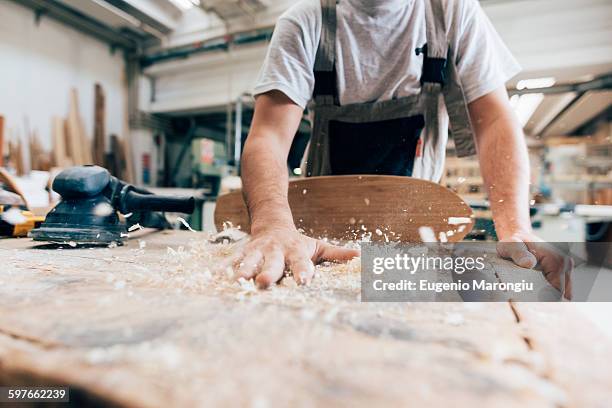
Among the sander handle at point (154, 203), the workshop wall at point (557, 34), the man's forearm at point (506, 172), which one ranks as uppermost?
the workshop wall at point (557, 34)

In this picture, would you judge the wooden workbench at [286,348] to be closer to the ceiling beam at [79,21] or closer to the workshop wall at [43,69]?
the workshop wall at [43,69]

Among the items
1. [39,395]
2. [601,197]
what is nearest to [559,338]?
[39,395]

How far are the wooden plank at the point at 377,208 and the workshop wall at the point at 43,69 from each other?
141 inches

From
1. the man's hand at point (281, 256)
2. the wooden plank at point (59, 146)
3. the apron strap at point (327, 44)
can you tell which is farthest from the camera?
the wooden plank at point (59, 146)

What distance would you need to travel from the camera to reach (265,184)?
0.88 metres

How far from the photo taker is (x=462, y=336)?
0.34 m

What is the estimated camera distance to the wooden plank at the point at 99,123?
4.30 m

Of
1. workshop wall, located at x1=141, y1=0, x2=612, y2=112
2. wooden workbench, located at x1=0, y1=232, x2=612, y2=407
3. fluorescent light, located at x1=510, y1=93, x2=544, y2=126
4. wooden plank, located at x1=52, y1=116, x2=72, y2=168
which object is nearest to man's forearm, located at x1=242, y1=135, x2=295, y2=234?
wooden workbench, located at x1=0, y1=232, x2=612, y2=407

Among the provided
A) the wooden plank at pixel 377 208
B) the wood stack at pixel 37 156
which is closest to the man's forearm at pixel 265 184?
the wooden plank at pixel 377 208

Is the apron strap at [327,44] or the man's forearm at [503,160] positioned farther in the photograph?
the apron strap at [327,44]

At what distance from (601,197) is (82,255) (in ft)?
11.7

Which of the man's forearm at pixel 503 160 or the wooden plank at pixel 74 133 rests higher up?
the wooden plank at pixel 74 133

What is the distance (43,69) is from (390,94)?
4.06m

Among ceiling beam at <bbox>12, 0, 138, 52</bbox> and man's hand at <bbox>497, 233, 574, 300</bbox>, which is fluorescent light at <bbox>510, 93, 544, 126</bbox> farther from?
ceiling beam at <bbox>12, 0, 138, 52</bbox>
